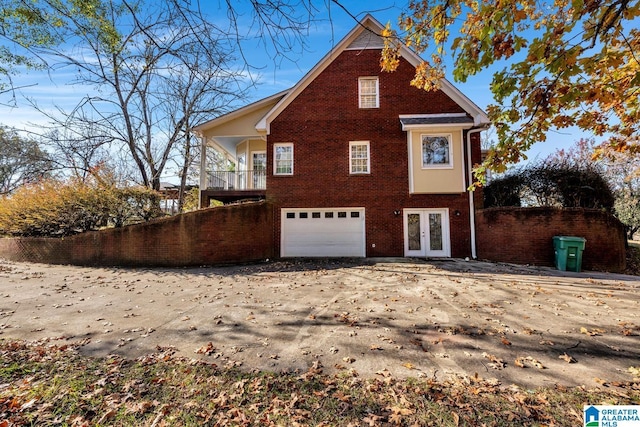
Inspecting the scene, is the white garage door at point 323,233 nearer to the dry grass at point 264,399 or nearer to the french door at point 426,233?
the french door at point 426,233

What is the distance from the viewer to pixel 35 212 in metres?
12.2

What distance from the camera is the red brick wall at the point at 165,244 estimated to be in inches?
450

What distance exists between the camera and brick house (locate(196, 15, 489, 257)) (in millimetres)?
12633

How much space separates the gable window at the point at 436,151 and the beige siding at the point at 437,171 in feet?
0.53

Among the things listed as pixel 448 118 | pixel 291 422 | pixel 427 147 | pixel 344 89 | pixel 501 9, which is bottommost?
pixel 291 422

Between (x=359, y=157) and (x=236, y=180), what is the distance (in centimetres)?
708

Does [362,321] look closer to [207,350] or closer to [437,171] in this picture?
[207,350]

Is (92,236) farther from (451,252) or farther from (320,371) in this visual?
(451,252)

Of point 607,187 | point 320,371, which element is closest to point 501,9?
point 320,371

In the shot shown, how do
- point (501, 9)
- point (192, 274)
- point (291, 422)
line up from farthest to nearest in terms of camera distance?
point (192, 274)
point (501, 9)
point (291, 422)

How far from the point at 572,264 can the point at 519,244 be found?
170cm

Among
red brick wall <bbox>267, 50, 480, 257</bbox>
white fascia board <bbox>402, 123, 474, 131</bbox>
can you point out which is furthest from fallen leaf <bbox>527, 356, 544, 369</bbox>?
white fascia board <bbox>402, 123, 474, 131</bbox>

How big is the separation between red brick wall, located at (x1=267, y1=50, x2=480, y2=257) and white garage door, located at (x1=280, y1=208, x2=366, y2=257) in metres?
0.32

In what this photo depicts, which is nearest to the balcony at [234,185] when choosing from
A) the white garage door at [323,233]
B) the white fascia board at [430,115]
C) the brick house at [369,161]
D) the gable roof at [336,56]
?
the brick house at [369,161]
